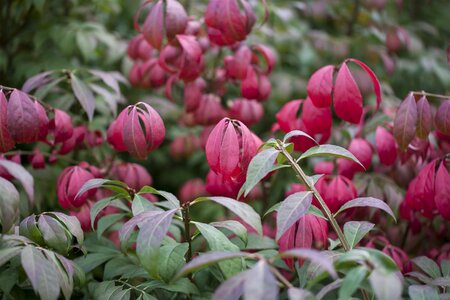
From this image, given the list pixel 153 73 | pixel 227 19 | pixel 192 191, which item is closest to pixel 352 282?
pixel 227 19

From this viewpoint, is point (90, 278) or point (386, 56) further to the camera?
point (386, 56)

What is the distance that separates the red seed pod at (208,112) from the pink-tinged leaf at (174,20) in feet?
1.18

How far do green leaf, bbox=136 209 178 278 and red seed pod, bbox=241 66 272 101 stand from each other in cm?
81

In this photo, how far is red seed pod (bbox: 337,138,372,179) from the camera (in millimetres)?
1540

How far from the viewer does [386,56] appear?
256 centimetres

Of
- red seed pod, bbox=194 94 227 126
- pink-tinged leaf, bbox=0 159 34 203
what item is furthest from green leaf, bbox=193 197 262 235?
red seed pod, bbox=194 94 227 126

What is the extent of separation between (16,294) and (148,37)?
78 centimetres

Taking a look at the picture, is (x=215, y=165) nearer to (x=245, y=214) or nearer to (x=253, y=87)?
(x=245, y=214)

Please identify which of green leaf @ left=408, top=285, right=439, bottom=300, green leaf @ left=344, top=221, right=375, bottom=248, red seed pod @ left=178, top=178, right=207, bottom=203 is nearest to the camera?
green leaf @ left=408, top=285, right=439, bottom=300

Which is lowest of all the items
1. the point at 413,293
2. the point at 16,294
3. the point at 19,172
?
the point at 16,294

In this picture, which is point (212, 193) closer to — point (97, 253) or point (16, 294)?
point (97, 253)

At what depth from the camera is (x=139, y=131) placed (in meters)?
1.27

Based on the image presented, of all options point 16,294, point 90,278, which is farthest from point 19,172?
point 90,278

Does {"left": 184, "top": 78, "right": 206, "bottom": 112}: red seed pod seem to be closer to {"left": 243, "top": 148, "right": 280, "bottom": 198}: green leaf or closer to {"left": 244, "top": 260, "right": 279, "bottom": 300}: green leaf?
{"left": 243, "top": 148, "right": 280, "bottom": 198}: green leaf
